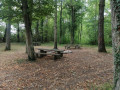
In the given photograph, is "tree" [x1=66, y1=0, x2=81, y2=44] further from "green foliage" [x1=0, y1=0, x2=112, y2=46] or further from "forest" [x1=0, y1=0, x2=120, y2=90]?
"forest" [x1=0, y1=0, x2=120, y2=90]

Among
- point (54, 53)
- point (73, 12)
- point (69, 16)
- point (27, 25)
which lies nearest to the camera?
point (27, 25)

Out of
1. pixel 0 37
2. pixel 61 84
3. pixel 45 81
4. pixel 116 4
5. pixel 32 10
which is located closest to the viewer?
pixel 116 4

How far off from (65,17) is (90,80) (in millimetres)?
22114

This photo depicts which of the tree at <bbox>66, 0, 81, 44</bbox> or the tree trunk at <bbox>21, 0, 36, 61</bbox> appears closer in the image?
the tree trunk at <bbox>21, 0, 36, 61</bbox>

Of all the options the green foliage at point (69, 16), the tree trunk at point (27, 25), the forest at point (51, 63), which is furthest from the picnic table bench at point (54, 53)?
the green foliage at point (69, 16)

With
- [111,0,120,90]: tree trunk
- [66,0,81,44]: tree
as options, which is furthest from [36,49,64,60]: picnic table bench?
[66,0,81,44]: tree

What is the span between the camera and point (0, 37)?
74.1 feet

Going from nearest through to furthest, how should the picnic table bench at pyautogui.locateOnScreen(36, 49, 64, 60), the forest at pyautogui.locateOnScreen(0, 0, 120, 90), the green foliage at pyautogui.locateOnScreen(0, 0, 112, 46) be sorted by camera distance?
the forest at pyautogui.locateOnScreen(0, 0, 120, 90) < the green foliage at pyautogui.locateOnScreen(0, 0, 112, 46) < the picnic table bench at pyautogui.locateOnScreen(36, 49, 64, 60)

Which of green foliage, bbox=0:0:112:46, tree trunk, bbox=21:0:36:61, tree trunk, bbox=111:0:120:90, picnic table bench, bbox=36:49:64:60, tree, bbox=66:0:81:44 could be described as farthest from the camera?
tree, bbox=66:0:81:44

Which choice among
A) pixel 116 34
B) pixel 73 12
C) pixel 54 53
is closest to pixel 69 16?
pixel 73 12

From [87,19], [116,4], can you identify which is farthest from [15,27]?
[116,4]

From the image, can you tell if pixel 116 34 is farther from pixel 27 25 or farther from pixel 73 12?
pixel 73 12

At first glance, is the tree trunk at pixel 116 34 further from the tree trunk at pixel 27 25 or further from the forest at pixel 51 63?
the tree trunk at pixel 27 25

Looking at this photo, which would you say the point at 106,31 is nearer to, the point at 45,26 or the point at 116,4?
the point at 45,26
